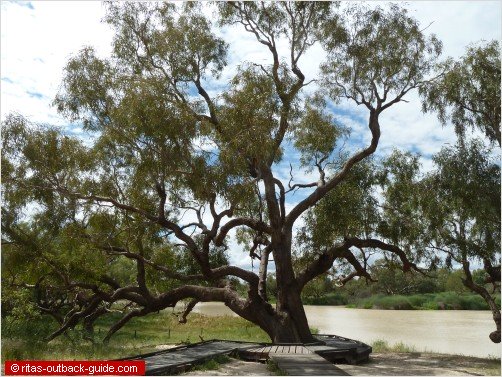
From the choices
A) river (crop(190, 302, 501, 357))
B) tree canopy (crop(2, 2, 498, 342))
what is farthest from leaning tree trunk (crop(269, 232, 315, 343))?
river (crop(190, 302, 501, 357))

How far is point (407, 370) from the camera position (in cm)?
890

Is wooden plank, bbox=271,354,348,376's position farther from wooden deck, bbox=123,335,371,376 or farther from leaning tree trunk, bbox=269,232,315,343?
leaning tree trunk, bbox=269,232,315,343

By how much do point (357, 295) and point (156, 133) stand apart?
3101 cm

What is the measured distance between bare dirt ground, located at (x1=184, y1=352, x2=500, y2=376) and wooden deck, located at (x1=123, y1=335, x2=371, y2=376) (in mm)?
203

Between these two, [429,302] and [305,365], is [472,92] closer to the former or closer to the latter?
[305,365]

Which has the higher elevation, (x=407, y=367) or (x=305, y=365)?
(x=305, y=365)

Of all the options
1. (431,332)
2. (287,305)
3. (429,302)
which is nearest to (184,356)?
(287,305)

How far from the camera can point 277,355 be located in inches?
318

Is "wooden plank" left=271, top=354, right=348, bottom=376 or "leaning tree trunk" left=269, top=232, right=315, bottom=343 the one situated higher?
"leaning tree trunk" left=269, top=232, right=315, bottom=343

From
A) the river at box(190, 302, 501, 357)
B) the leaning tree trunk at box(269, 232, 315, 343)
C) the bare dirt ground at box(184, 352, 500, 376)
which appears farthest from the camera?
the river at box(190, 302, 501, 357)

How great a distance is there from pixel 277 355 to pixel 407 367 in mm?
2850

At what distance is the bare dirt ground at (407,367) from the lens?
7.87m

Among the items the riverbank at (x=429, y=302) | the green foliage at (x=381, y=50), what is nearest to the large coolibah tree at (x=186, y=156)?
the green foliage at (x=381, y=50)

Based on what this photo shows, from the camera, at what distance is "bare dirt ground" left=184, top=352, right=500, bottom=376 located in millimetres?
7868
